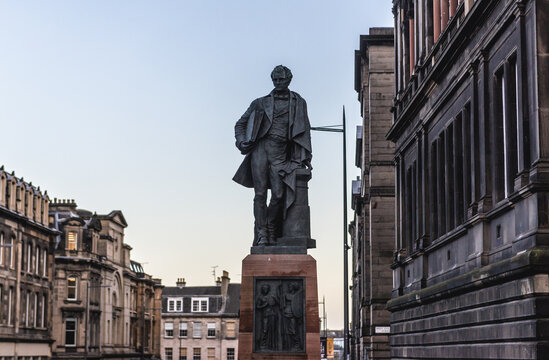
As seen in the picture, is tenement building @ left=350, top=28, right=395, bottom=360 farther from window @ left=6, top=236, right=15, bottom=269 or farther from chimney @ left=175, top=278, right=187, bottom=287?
chimney @ left=175, top=278, right=187, bottom=287

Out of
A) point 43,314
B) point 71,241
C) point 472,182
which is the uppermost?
point 71,241

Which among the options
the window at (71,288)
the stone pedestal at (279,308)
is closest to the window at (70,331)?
the window at (71,288)

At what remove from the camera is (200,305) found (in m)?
154

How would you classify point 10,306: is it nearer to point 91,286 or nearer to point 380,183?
point 91,286

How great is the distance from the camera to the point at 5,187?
77125 millimetres

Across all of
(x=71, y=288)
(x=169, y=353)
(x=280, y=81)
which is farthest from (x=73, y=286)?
(x=280, y=81)

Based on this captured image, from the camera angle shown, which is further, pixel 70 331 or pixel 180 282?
pixel 180 282

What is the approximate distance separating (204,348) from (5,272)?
257 feet

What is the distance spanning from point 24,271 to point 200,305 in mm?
72551

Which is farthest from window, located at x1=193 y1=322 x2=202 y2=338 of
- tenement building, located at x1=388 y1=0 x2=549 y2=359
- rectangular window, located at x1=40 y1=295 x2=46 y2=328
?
tenement building, located at x1=388 y1=0 x2=549 y2=359

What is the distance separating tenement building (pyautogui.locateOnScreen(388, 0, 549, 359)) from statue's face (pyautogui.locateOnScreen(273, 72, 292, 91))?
21.1 feet

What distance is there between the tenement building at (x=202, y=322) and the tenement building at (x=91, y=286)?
2866cm

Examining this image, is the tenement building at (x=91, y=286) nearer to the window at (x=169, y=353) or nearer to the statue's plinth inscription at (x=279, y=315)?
the window at (x=169, y=353)

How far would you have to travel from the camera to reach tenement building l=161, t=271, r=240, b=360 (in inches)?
5974
